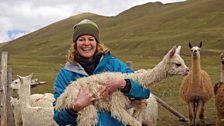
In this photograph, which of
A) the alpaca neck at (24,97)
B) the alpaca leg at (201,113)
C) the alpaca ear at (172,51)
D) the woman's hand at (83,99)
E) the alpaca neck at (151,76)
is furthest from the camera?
the alpaca leg at (201,113)

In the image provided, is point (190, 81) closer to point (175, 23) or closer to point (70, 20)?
point (175, 23)

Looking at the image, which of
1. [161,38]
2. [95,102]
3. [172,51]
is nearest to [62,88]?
[95,102]

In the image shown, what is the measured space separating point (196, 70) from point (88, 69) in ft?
21.7

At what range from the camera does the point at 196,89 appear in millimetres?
9977

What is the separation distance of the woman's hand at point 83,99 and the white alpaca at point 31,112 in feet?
12.9

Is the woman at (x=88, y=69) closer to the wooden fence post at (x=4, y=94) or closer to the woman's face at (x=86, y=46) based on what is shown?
the woman's face at (x=86, y=46)

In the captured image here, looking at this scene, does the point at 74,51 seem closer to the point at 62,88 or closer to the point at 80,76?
the point at 80,76

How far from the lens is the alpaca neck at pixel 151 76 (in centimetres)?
383

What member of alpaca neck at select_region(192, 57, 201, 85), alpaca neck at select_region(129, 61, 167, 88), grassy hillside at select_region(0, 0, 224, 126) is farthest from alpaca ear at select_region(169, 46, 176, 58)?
grassy hillside at select_region(0, 0, 224, 126)

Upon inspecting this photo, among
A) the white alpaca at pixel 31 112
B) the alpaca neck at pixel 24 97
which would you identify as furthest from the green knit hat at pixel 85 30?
the alpaca neck at pixel 24 97

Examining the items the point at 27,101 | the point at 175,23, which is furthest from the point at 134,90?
the point at 175,23

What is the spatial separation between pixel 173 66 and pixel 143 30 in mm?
84196

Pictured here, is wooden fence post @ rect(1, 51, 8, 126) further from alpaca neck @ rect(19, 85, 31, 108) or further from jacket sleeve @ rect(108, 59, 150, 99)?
jacket sleeve @ rect(108, 59, 150, 99)

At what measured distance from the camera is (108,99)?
11.6 ft
